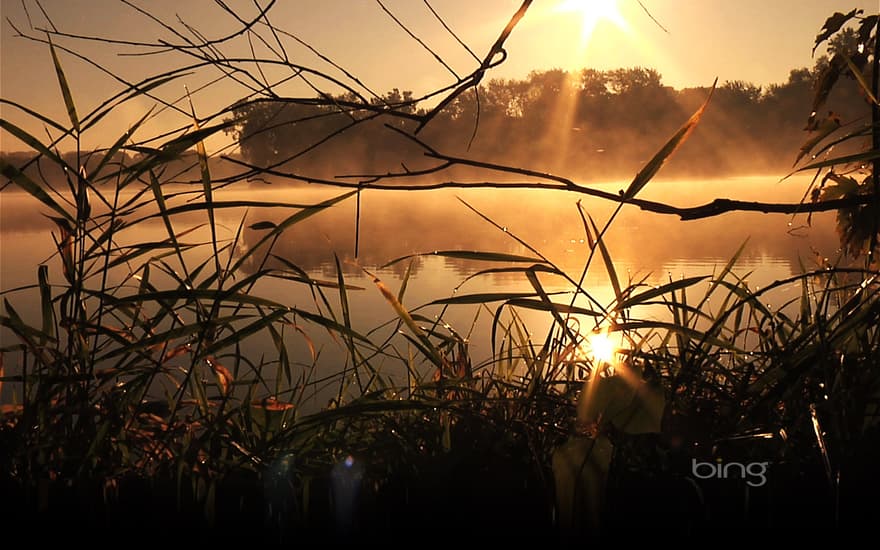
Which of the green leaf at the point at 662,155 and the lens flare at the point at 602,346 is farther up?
the green leaf at the point at 662,155

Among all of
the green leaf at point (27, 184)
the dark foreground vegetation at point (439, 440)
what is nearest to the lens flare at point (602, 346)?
the dark foreground vegetation at point (439, 440)

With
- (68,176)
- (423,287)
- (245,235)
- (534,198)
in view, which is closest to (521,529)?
(68,176)

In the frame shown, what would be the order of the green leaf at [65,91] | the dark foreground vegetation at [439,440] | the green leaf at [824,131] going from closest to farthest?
the dark foreground vegetation at [439,440], the green leaf at [65,91], the green leaf at [824,131]

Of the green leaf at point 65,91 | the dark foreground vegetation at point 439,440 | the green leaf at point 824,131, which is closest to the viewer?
the dark foreground vegetation at point 439,440

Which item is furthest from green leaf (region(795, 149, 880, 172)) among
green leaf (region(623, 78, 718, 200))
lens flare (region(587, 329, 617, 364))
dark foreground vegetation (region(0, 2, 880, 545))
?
lens flare (region(587, 329, 617, 364))

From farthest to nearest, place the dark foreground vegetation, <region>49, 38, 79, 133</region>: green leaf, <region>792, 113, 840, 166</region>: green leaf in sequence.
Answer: <region>792, 113, 840, 166</region>: green leaf, <region>49, 38, 79, 133</region>: green leaf, the dark foreground vegetation

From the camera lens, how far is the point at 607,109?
233 inches

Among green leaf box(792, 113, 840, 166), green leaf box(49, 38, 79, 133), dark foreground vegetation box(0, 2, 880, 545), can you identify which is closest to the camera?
dark foreground vegetation box(0, 2, 880, 545)

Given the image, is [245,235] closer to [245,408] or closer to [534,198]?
[534,198]

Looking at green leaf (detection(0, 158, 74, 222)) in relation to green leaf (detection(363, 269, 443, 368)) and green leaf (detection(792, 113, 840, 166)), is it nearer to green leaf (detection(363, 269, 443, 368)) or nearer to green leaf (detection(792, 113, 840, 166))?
green leaf (detection(363, 269, 443, 368))

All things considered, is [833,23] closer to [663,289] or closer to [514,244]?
[663,289]

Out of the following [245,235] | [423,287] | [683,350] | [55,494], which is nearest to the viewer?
[55,494]

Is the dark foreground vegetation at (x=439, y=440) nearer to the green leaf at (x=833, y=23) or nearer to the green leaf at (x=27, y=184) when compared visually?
the green leaf at (x=27, y=184)

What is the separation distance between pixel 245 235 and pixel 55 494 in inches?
301
